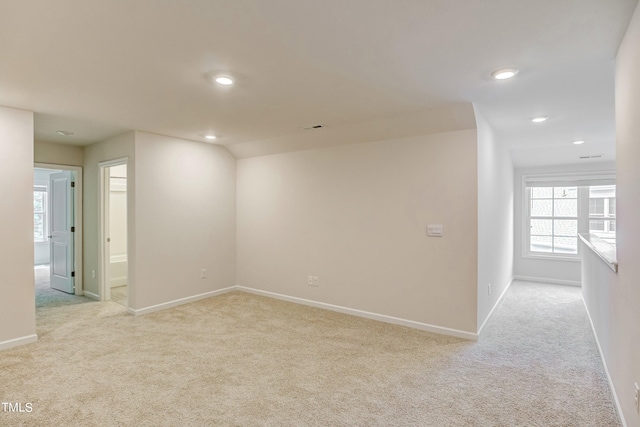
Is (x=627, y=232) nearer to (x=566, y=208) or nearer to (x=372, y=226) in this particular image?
(x=372, y=226)

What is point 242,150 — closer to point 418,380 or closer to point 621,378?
point 418,380

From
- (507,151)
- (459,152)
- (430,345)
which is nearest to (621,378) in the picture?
(430,345)

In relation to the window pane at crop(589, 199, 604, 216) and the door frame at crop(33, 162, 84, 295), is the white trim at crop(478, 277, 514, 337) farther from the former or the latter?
the door frame at crop(33, 162, 84, 295)

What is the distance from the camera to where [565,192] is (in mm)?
6398

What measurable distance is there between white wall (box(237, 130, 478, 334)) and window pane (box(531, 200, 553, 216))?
3.99 metres

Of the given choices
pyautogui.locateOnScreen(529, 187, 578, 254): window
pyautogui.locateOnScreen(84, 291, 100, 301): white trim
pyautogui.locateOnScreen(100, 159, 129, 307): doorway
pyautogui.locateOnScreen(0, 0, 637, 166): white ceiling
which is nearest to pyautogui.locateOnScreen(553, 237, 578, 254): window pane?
pyautogui.locateOnScreen(529, 187, 578, 254): window

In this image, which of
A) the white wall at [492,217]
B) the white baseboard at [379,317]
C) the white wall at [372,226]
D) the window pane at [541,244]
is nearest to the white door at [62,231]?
the white wall at [372,226]

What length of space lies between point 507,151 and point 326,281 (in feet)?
11.8

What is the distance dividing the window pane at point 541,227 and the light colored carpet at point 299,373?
2662 millimetres

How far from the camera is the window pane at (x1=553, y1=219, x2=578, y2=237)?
6.35 m

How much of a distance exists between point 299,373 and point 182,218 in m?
2.96

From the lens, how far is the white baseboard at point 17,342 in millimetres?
3254

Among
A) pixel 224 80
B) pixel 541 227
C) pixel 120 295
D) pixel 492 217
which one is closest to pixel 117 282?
pixel 120 295

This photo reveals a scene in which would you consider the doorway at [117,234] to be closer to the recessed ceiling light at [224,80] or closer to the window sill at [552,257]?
the recessed ceiling light at [224,80]
